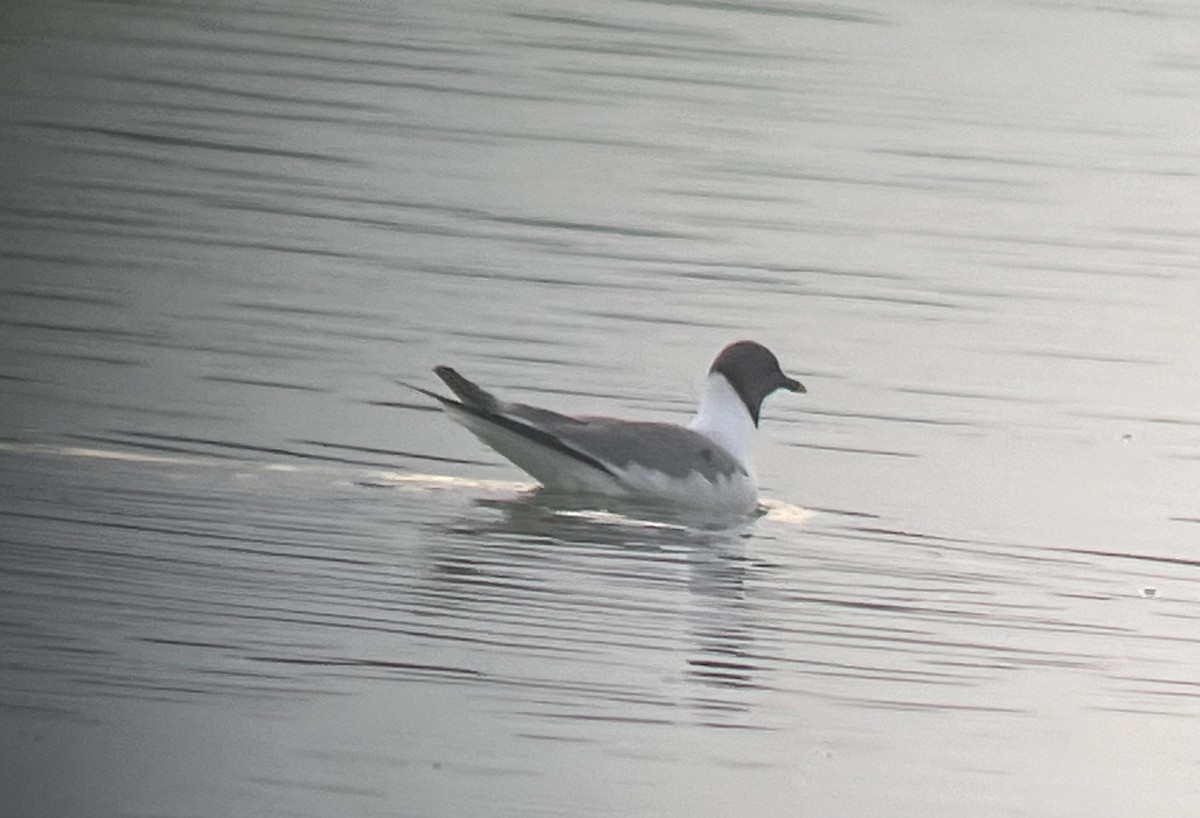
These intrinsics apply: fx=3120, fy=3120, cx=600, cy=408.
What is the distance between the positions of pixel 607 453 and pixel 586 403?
5.09ft

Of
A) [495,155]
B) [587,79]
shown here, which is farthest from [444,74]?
[495,155]

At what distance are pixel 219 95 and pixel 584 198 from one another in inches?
121

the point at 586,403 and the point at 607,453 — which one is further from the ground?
the point at 586,403

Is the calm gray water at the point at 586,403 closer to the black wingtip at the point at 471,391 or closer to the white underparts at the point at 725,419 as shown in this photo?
the white underparts at the point at 725,419

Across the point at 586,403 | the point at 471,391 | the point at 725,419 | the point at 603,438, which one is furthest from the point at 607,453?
the point at 586,403

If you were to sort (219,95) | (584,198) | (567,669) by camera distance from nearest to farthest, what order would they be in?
(567,669), (584,198), (219,95)

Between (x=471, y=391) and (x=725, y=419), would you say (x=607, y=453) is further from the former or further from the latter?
(x=725, y=419)

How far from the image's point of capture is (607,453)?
457 inches

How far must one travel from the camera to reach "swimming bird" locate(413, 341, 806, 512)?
37.7ft

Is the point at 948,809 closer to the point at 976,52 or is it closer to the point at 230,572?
the point at 230,572

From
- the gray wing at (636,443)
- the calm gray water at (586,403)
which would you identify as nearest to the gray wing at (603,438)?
the gray wing at (636,443)

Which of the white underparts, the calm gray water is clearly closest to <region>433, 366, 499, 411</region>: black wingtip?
the calm gray water

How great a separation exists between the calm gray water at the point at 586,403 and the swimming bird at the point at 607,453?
19cm

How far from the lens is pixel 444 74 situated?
68.4 ft
